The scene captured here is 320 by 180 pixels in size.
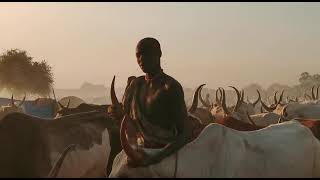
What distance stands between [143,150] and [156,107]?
0.38 m

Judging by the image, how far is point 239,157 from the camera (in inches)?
172

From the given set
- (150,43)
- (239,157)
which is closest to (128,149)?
(150,43)

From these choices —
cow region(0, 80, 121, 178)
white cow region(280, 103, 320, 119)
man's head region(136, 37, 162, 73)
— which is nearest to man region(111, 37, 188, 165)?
man's head region(136, 37, 162, 73)

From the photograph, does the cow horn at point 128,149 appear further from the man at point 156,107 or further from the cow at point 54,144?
the cow at point 54,144

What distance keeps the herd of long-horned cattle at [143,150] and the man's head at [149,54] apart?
1.21 ft

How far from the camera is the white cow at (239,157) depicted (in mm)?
4070

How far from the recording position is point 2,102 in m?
35.2

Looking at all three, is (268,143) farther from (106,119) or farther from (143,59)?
(106,119)

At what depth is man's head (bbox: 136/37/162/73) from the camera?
4.15 meters

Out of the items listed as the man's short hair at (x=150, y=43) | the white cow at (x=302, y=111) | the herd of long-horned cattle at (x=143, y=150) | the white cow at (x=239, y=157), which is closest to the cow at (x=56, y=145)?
the herd of long-horned cattle at (x=143, y=150)

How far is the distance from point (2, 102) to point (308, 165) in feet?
108

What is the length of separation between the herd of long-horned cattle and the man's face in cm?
37

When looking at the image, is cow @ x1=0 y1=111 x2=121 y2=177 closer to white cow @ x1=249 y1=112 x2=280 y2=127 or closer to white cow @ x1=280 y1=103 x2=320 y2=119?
white cow @ x1=249 y1=112 x2=280 y2=127

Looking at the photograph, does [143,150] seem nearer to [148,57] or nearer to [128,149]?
[128,149]
